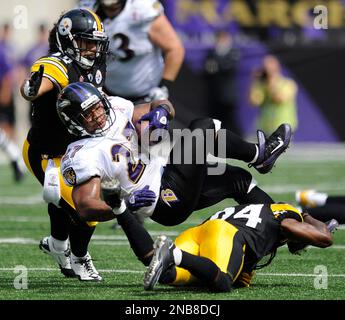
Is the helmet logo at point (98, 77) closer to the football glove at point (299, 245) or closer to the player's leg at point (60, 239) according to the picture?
the player's leg at point (60, 239)

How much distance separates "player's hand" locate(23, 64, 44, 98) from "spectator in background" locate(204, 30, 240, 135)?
35.1ft

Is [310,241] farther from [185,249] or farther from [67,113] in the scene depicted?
[67,113]

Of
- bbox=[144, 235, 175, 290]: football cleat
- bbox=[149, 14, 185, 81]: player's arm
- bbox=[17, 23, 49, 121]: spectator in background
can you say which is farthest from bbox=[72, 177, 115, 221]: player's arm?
bbox=[17, 23, 49, 121]: spectator in background

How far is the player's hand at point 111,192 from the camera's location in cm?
458

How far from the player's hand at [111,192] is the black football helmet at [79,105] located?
0.63 m

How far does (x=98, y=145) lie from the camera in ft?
16.8

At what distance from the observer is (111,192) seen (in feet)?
15.1

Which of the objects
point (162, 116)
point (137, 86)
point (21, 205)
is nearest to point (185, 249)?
point (162, 116)

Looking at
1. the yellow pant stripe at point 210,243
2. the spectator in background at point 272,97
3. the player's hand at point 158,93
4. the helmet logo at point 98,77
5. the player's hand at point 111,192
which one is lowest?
the spectator in background at point 272,97

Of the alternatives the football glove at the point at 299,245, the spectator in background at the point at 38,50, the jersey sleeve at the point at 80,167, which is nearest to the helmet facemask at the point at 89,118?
the jersey sleeve at the point at 80,167

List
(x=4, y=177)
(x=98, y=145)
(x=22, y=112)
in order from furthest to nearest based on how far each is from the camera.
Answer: (x=22, y=112) → (x=4, y=177) → (x=98, y=145)

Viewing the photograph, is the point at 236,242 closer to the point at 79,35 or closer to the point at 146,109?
the point at 146,109
